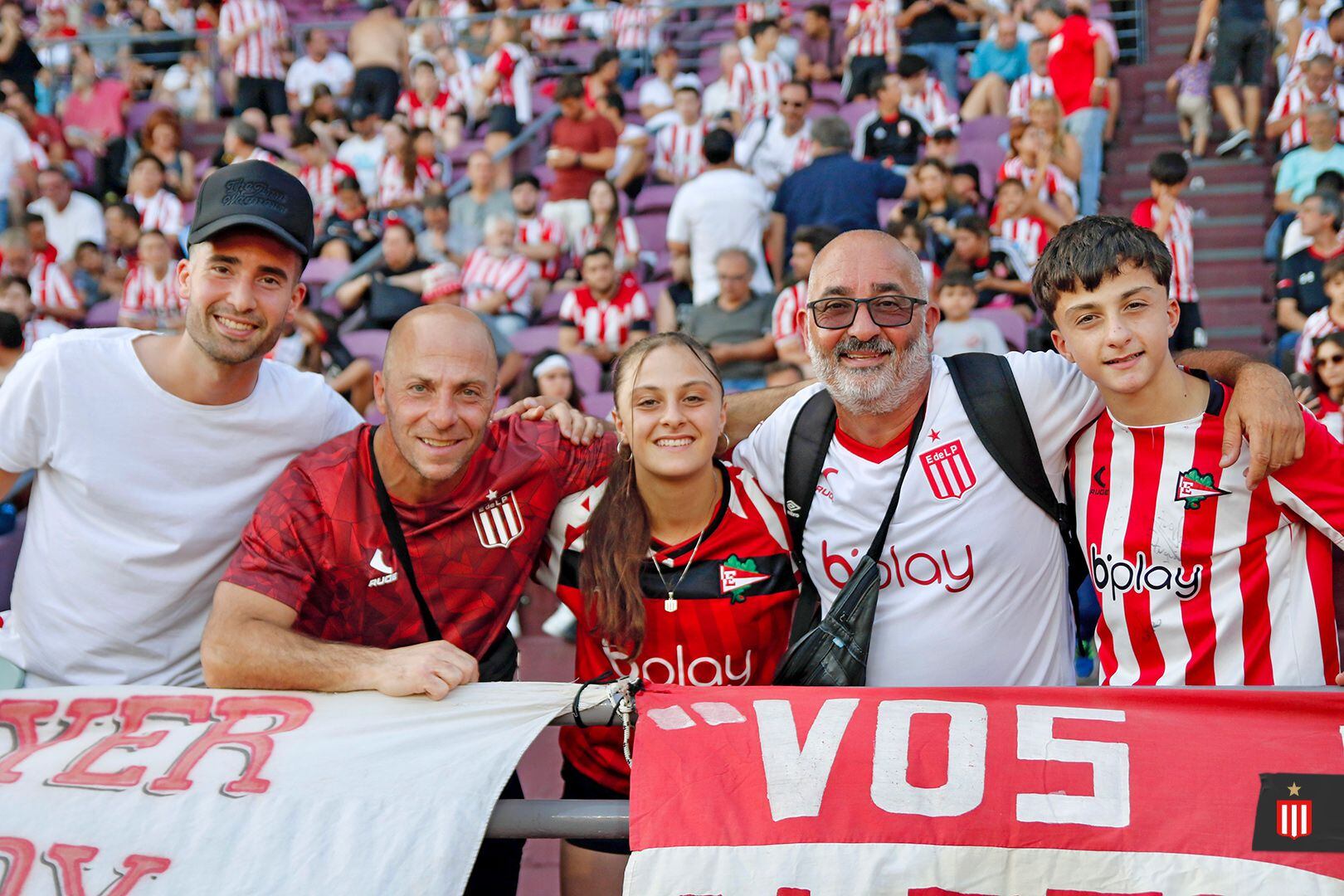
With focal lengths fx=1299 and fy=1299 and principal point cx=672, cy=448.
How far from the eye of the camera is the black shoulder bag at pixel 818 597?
10.2ft

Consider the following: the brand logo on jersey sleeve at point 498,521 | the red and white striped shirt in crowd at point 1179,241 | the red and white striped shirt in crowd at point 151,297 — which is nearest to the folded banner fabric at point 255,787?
the brand logo on jersey sleeve at point 498,521

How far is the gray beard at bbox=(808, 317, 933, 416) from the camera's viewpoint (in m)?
3.41

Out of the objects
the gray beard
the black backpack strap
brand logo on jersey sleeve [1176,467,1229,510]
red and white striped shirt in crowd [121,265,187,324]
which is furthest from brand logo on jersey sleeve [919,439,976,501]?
red and white striped shirt in crowd [121,265,187,324]

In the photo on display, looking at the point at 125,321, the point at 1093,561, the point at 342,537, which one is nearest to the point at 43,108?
the point at 125,321

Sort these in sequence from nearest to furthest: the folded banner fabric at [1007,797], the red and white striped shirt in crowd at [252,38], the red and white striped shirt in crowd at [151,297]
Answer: the folded banner fabric at [1007,797] → the red and white striped shirt in crowd at [151,297] → the red and white striped shirt in crowd at [252,38]

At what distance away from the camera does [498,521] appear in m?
3.43

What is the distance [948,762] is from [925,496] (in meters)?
0.85

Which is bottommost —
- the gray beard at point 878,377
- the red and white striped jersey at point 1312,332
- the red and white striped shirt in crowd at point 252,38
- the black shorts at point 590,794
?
the black shorts at point 590,794

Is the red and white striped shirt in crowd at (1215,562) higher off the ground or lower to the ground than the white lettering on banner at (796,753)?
higher

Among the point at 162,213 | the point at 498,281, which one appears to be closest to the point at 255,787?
the point at 498,281

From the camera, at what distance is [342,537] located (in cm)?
334

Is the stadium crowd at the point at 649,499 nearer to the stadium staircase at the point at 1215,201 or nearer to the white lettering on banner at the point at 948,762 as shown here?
the white lettering on banner at the point at 948,762

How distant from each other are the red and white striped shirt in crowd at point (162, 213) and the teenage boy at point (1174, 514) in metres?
10.7

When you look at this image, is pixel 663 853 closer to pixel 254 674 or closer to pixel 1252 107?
pixel 254 674
